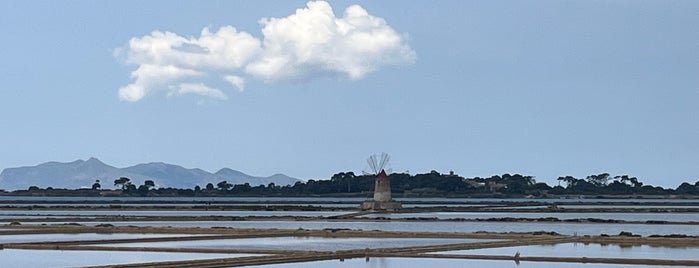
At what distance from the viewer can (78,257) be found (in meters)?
32.7

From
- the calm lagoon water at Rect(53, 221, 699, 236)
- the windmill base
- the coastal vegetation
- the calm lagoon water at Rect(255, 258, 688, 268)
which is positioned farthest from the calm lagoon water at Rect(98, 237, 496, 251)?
the coastal vegetation

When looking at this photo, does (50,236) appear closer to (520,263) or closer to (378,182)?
(520,263)

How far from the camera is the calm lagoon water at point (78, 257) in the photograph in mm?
30406

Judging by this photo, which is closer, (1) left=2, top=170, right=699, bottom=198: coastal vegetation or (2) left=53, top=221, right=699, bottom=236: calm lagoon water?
(2) left=53, top=221, right=699, bottom=236: calm lagoon water

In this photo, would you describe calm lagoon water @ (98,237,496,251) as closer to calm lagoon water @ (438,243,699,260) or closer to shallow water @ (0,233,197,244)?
calm lagoon water @ (438,243,699,260)

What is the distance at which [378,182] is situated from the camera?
76.7 m

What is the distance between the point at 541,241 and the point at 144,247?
1243cm

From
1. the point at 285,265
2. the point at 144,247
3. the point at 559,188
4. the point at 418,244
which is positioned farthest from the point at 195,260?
the point at 559,188

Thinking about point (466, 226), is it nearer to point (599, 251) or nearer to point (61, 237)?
point (61, 237)

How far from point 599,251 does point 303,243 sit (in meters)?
9.70

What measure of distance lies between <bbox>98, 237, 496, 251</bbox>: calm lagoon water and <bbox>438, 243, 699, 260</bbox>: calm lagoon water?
3.45 m

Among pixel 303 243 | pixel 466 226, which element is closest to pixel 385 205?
pixel 466 226

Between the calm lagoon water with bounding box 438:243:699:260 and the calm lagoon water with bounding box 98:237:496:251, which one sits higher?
the calm lagoon water with bounding box 98:237:496:251

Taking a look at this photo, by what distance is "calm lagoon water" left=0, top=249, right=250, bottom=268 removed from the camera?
30406 millimetres
